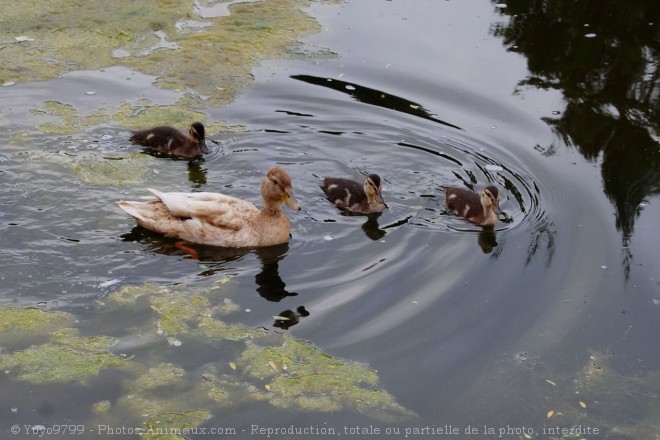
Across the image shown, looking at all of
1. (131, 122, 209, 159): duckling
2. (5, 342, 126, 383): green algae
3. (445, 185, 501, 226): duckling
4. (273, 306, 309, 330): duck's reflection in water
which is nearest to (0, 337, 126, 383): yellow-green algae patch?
(5, 342, 126, 383): green algae

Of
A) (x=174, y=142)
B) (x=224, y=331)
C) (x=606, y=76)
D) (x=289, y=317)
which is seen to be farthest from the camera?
(x=606, y=76)

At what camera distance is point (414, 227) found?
7.11m

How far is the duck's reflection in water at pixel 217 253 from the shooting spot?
20.6ft

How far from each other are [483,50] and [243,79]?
2.78 m

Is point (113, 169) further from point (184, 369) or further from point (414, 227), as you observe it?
point (184, 369)

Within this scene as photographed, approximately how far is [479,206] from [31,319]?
355cm

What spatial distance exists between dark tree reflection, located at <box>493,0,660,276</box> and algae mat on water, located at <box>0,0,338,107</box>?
266cm

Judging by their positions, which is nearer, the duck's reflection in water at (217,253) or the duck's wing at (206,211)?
the duck's reflection in water at (217,253)

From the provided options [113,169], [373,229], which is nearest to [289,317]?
[373,229]

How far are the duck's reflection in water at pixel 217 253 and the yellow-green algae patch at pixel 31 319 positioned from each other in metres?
1.08

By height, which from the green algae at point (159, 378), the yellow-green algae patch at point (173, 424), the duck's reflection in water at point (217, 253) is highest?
the duck's reflection in water at point (217, 253)

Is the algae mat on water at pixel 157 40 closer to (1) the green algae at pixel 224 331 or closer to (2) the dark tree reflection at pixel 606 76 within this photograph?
(2) the dark tree reflection at pixel 606 76

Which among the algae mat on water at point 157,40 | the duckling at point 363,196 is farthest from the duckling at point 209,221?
the algae mat on water at point 157,40

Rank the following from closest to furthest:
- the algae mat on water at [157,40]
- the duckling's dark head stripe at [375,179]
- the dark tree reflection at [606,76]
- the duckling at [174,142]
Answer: the duckling's dark head stripe at [375,179] → the dark tree reflection at [606,76] → the duckling at [174,142] → the algae mat on water at [157,40]
